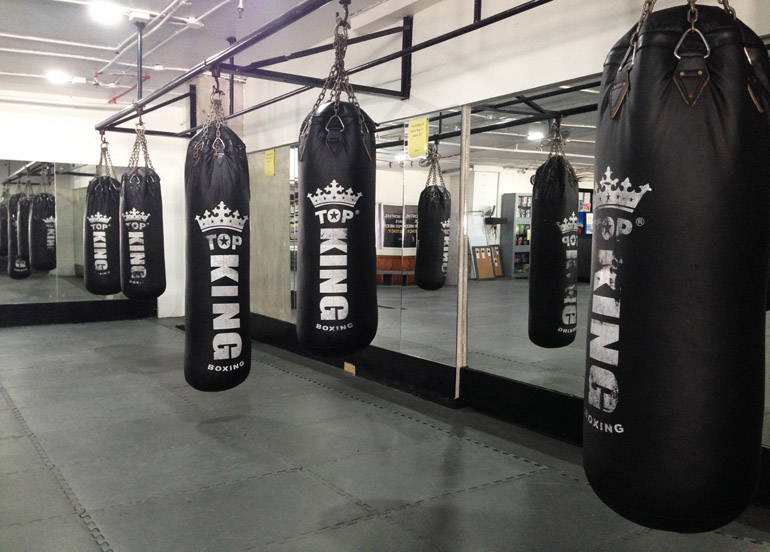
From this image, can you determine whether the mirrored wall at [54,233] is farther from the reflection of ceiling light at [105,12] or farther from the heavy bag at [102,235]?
the reflection of ceiling light at [105,12]

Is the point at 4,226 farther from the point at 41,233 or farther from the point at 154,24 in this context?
the point at 154,24

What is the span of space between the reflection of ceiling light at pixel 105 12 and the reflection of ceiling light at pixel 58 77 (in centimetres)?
224

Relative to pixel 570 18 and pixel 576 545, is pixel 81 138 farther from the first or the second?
pixel 576 545

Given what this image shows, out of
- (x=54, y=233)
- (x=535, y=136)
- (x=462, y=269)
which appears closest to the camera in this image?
(x=462, y=269)

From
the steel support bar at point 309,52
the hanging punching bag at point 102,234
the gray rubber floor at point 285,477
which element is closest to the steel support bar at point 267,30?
the steel support bar at point 309,52

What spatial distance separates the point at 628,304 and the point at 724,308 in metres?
0.20

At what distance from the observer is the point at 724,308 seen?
1.35 meters

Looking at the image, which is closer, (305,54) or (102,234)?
(305,54)

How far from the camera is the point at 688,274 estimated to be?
1.34 meters

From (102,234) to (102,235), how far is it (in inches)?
0.5

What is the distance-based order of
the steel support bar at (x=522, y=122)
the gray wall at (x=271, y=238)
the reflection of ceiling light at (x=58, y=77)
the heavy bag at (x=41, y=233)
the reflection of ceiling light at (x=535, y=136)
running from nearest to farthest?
1. the steel support bar at (x=522, y=122)
2. the reflection of ceiling light at (x=535, y=136)
3. the gray wall at (x=271, y=238)
4. the reflection of ceiling light at (x=58, y=77)
5. the heavy bag at (x=41, y=233)

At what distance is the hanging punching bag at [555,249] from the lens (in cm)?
366

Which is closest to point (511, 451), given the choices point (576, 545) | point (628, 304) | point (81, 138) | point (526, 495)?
point (526, 495)

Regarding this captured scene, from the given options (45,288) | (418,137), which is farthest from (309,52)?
(45,288)
